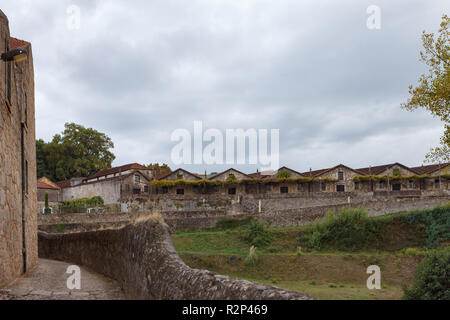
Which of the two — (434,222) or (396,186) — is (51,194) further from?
(396,186)

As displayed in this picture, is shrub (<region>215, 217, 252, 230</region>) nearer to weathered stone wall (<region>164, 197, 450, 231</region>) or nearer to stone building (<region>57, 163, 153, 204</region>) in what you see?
weathered stone wall (<region>164, 197, 450, 231</region>)

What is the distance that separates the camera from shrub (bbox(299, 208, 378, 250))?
120 ft

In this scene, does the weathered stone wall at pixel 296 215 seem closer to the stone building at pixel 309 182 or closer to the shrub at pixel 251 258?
the shrub at pixel 251 258

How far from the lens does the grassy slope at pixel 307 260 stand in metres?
28.4

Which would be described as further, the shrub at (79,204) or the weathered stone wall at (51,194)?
the weathered stone wall at (51,194)

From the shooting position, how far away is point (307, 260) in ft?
104

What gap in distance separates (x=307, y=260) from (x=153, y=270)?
85.2 ft

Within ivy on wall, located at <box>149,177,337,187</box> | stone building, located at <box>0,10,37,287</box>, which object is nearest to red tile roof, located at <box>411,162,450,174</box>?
ivy on wall, located at <box>149,177,337,187</box>

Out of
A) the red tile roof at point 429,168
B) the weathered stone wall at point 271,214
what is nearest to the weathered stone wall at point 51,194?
the weathered stone wall at point 271,214

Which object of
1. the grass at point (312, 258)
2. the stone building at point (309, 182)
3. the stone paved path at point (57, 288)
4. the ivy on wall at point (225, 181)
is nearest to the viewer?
the stone paved path at point (57, 288)

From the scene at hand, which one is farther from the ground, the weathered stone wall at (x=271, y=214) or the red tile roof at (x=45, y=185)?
the red tile roof at (x=45, y=185)

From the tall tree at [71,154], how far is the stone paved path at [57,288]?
182 feet

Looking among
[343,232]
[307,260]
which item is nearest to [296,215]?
[343,232]

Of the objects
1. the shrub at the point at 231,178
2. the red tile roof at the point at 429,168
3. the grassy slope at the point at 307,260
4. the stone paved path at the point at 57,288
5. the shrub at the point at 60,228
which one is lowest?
the grassy slope at the point at 307,260
